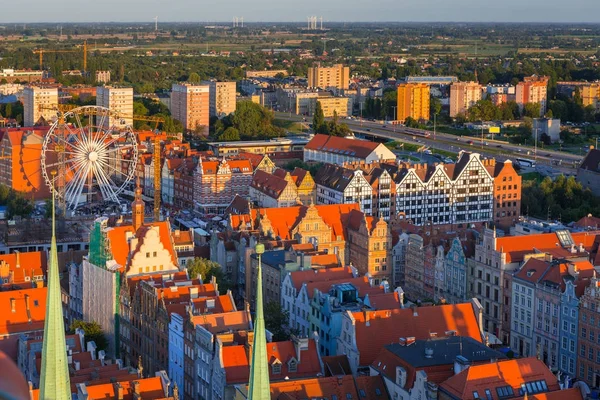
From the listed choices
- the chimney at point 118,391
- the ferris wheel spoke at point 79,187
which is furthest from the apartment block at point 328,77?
the chimney at point 118,391

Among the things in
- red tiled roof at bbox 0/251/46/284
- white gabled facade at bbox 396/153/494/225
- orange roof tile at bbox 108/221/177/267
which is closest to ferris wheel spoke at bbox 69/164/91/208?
white gabled facade at bbox 396/153/494/225

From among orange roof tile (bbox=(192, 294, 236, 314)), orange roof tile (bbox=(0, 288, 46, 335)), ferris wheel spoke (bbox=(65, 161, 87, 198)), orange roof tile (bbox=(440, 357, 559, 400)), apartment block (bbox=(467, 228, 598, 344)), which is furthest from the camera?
ferris wheel spoke (bbox=(65, 161, 87, 198))

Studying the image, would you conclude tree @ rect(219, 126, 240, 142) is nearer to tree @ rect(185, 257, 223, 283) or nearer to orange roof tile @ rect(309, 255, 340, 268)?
tree @ rect(185, 257, 223, 283)

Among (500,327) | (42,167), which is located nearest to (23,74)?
(42,167)

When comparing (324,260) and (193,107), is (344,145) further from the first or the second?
(324,260)

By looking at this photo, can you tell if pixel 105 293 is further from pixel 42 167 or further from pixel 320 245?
pixel 42 167

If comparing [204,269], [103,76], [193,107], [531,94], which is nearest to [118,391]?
[204,269]
